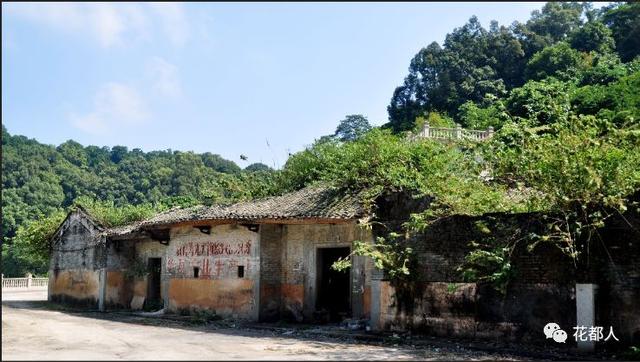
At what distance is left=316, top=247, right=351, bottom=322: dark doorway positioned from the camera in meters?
15.8

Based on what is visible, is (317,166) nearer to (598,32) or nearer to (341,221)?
(341,221)

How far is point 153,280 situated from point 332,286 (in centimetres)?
763

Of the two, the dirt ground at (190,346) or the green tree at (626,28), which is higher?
the green tree at (626,28)

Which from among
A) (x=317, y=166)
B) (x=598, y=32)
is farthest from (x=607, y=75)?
(x=317, y=166)

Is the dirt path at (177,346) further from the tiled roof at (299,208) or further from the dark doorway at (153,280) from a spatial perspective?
the dark doorway at (153,280)

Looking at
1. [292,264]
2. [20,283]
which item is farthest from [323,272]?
[20,283]

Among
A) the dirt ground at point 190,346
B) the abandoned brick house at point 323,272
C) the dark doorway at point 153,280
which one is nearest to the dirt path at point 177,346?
the dirt ground at point 190,346

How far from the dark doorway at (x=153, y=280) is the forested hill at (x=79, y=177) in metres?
30.4

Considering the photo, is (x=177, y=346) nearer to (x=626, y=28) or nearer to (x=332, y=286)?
(x=332, y=286)

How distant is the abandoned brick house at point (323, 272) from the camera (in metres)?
10.3


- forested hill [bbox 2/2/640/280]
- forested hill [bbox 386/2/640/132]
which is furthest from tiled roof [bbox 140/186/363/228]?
forested hill [bbox 386/2/640/132]

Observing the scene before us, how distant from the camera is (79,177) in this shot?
196ft

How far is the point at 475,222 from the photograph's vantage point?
38.6 feet

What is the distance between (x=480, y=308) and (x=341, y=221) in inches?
177
